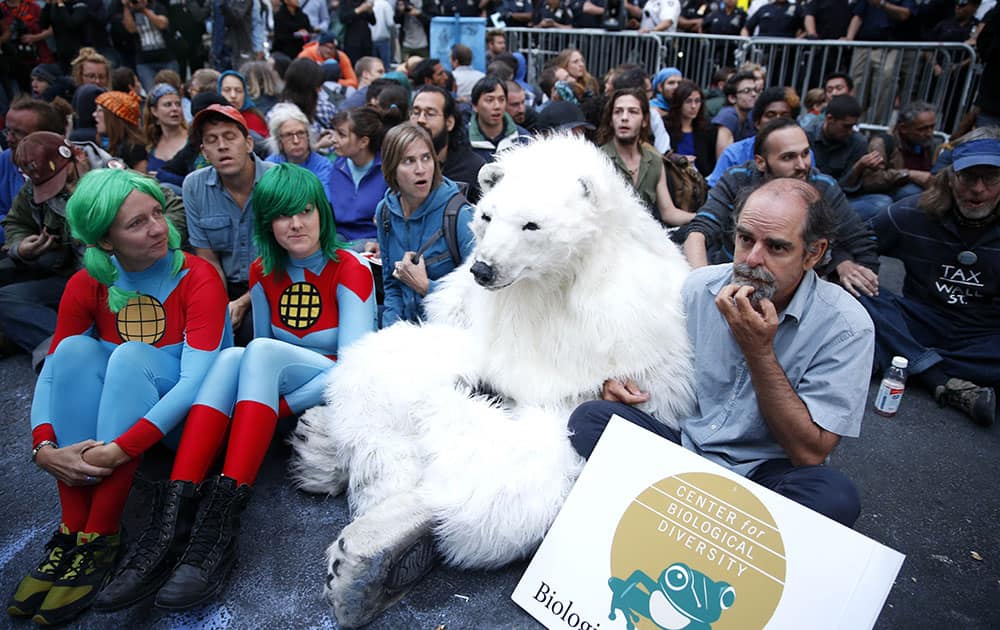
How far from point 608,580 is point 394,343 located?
46.2 inches

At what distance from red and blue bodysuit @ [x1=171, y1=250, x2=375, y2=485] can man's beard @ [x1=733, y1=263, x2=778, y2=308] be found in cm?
153

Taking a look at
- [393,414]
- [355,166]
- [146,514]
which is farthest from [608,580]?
[355,166]

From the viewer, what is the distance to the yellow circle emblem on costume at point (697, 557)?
5.19 ft

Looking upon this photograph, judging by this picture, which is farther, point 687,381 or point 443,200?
point 443,200

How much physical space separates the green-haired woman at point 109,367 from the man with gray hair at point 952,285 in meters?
3.39

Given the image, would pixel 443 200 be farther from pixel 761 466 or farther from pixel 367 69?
pixel 367 69

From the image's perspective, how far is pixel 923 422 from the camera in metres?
3.01

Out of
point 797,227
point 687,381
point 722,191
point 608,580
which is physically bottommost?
point 608,580

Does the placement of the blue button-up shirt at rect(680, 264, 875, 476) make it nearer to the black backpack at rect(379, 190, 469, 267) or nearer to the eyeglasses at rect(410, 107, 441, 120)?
the black backpack at rect(379, 190, 469, 267)

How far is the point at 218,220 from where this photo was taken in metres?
3.25

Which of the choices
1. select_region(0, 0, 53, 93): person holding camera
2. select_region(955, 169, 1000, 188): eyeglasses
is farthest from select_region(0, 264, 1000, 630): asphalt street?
select_region(0, 0, 53, 93): person holding camera

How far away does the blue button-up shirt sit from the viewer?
1.74m

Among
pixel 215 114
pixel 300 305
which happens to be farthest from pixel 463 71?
pixel 300 305

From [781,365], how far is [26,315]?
4.11m
